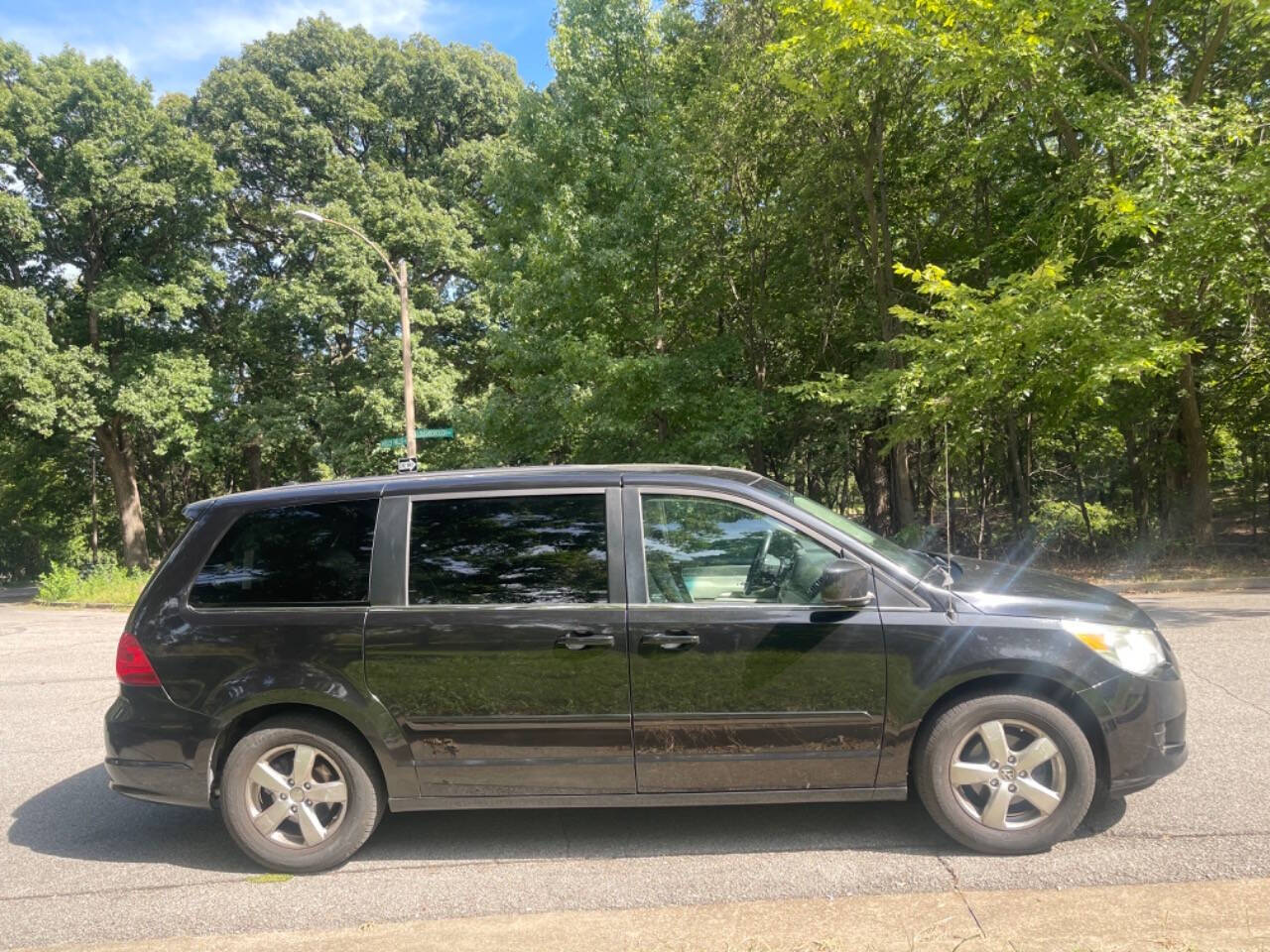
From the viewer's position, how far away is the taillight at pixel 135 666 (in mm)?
3713

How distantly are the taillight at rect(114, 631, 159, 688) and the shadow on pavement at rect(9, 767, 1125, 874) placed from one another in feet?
2.88

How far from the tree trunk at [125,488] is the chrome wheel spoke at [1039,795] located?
27.2 metres

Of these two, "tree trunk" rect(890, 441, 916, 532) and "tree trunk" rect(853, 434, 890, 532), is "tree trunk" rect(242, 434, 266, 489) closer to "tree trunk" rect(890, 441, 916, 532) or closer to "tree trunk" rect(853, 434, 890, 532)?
"tree trunk" rect(853, 434, 890, 532)

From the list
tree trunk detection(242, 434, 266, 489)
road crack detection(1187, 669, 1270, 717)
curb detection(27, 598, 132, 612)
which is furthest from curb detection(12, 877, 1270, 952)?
tree trunk detection(242, 434, 266, 489)

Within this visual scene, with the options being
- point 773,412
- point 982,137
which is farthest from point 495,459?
point 982,137

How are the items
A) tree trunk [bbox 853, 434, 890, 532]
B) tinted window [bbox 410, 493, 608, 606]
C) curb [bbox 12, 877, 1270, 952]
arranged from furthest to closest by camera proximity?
tree trunk [bbox 853, 434, 890, 532] → tinted window [bbox 410, 493, 608, 606] → curb [bbox 12, 877, 1270, 952]

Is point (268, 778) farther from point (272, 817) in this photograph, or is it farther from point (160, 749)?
point (160, 749)

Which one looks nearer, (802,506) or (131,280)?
(802,506)

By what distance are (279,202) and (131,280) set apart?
18.2ft

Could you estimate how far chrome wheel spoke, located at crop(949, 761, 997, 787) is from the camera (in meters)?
3.41

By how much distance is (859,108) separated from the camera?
14.5 meters

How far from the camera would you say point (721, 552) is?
3.70 meters

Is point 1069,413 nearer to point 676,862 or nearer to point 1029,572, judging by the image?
point 1029,572

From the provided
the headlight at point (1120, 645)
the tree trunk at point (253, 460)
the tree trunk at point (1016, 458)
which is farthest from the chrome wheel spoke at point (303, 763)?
the tree trunk at point (253, 460)
